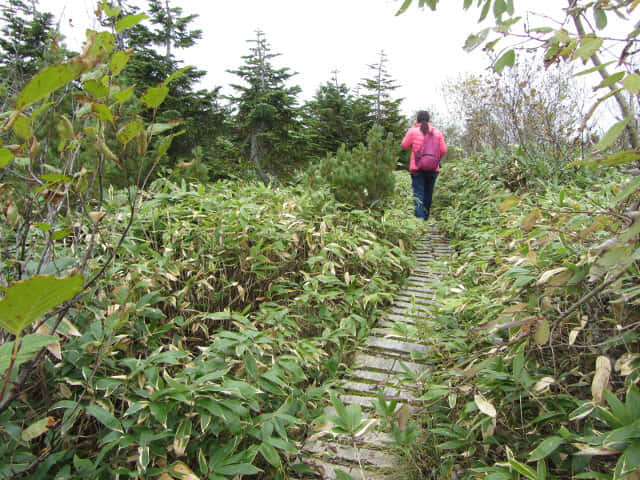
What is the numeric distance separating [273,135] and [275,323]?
10747mm

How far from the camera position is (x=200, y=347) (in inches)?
76.3

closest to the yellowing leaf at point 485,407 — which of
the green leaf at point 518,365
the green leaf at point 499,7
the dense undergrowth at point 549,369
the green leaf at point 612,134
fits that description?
the dense undergrowth at point 549,369

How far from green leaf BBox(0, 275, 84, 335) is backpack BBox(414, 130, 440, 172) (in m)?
5.91

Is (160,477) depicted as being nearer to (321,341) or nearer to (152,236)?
(321,341)

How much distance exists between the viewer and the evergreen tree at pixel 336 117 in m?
15.7

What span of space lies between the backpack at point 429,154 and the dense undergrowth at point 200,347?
8.19 feet

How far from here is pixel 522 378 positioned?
5.44 ft

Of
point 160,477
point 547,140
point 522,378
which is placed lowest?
point 160,477

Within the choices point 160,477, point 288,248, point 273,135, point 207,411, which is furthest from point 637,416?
point 273,135

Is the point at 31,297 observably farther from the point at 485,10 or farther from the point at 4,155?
the point at 485,10

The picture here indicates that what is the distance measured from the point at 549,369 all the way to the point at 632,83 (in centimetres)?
140

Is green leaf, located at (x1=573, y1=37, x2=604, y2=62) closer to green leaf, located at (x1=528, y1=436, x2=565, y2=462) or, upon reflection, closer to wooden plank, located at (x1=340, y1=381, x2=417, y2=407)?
green leaf, located at (x1=528, y1=436, x2=565, y2=462)

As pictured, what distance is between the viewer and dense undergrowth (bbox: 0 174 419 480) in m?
1.54

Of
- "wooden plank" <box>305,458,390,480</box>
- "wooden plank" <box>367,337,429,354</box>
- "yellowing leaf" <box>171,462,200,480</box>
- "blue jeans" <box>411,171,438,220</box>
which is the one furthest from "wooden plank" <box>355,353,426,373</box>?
"blue jeans" <box>411,171,438,220</box>
